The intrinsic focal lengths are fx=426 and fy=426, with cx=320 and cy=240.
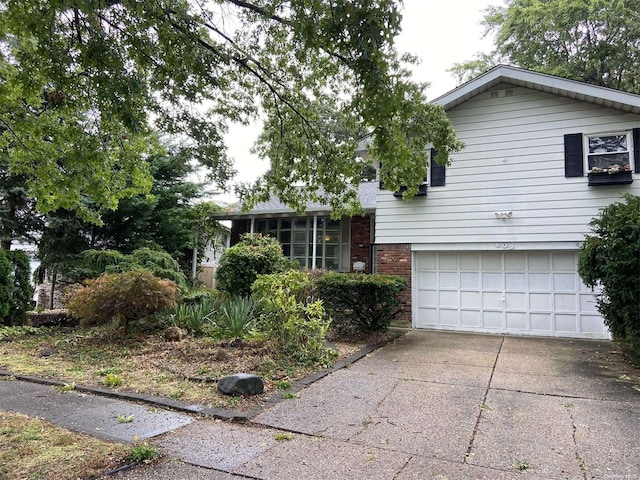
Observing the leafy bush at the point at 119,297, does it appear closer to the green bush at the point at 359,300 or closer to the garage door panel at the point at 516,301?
the green bush at the point at 359,300

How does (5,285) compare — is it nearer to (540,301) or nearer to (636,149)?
(540,301)

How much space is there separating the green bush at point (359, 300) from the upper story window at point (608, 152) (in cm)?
512

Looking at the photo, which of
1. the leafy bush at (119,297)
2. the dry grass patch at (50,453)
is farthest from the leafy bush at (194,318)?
the dry grass patch at (50,453)

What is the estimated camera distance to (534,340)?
29.6ft

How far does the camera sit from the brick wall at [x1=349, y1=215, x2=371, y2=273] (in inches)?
534

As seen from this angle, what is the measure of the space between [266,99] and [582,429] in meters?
5.71

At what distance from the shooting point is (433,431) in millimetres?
3822

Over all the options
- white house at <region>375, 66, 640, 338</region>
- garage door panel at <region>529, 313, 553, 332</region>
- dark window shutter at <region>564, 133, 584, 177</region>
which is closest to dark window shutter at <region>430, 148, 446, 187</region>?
white house at <region>375, 66, 640, 338</region>

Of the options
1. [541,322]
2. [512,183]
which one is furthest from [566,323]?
[512,183]

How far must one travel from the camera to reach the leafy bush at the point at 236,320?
7.44 meters

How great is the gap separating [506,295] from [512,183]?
260 cm

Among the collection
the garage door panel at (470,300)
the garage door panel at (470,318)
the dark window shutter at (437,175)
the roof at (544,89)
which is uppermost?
the roof at (544,89)

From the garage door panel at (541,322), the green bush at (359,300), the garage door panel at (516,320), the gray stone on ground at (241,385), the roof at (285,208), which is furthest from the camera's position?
the roof at (285,208)

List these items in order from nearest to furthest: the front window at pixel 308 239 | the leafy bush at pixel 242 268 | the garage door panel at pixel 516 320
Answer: the garage door panel at pixel 516 320 → the leafy bush at pixel 242 268 → the front window at pixel 308 239
